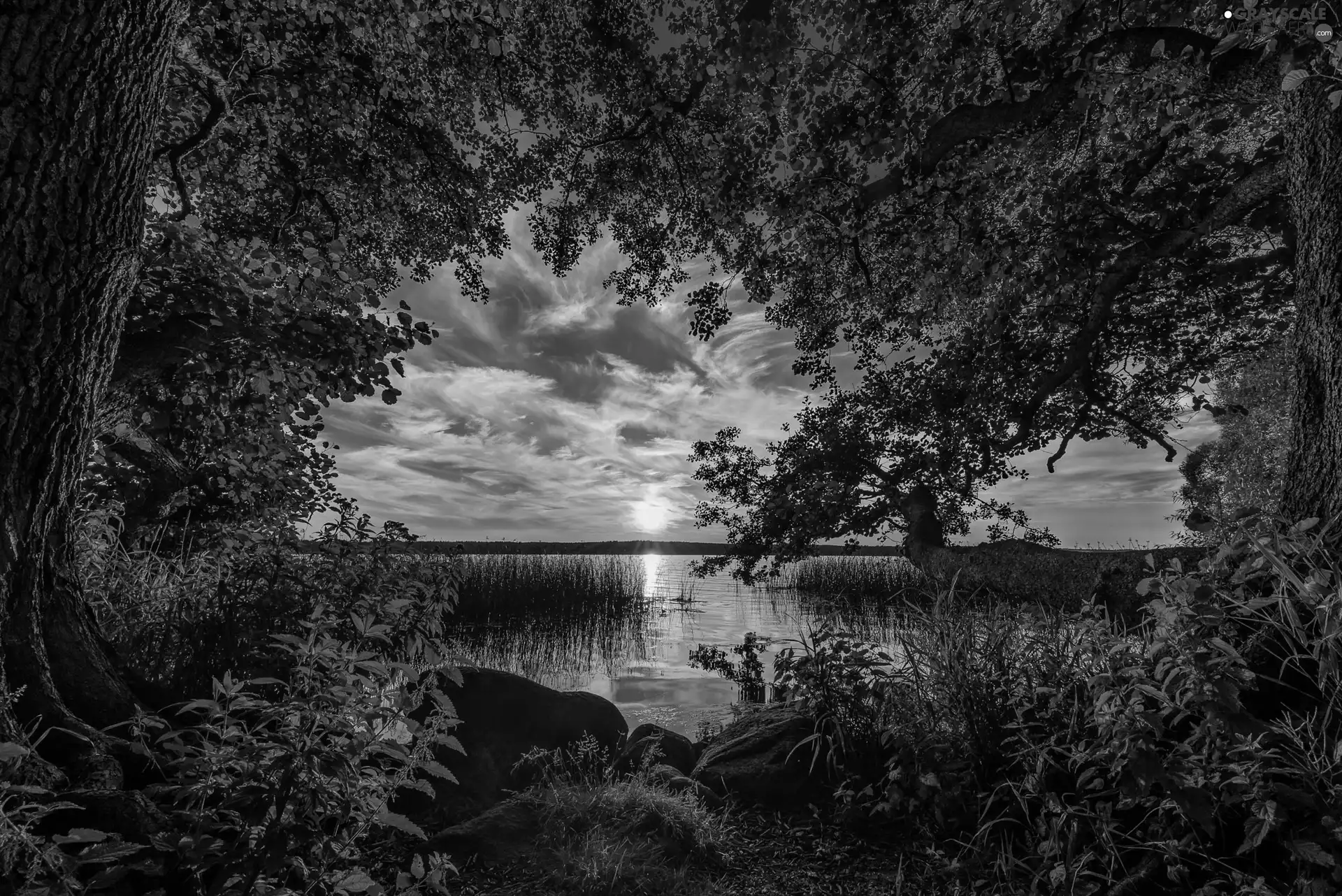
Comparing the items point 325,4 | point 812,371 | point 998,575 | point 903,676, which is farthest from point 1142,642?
point 325,4

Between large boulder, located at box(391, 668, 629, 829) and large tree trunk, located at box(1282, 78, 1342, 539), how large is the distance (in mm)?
4470

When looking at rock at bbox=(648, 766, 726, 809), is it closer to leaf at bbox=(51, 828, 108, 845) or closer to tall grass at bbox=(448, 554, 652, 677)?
leaf at bbox=(51, 828, 108, 845)

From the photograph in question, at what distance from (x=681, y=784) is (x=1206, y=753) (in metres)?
2.62

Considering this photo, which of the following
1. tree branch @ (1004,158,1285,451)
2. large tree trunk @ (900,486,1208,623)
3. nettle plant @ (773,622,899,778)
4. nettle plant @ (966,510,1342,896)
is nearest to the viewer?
nettle plant @ (966,510,1342,896)

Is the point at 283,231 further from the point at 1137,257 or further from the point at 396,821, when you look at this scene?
Result: the point at 1137,257

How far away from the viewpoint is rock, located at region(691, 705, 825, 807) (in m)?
3.60

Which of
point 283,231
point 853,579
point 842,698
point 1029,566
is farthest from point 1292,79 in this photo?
point 853,579

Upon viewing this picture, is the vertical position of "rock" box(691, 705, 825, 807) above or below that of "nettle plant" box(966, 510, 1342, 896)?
below

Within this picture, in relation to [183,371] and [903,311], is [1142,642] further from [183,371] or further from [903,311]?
[183,371]

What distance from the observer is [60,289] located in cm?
198

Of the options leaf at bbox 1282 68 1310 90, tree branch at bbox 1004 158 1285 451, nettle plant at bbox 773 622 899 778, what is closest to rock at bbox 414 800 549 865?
nettle plant at bbox 773 622 899 778

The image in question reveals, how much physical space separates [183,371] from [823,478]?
8.05m

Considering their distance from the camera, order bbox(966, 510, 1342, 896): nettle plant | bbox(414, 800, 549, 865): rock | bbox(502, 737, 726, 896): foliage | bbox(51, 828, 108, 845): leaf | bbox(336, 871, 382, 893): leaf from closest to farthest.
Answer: bbox(51, 828, 108, 845): leaf < bbox(336, 871, 382, 893): leaf < bbox(966, 510, 1342, 896): nettle plant < bbox(502, 737, 726, 896): foliage < bbox(414, 800, 549, 865): rock

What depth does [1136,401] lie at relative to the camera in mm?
8180
